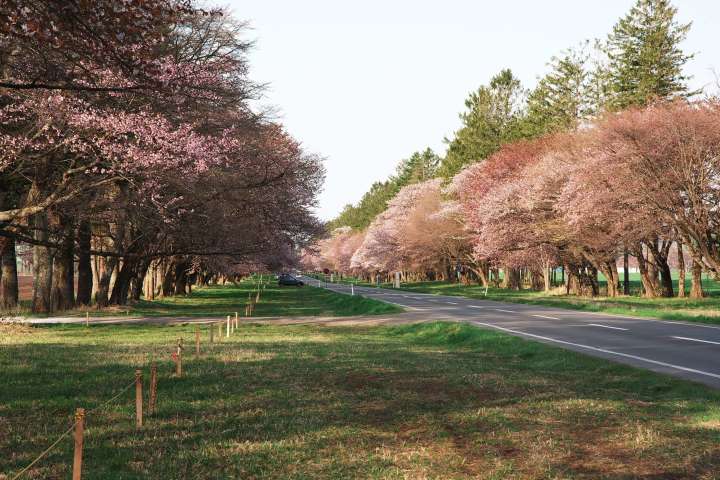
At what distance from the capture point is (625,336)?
1934 cm

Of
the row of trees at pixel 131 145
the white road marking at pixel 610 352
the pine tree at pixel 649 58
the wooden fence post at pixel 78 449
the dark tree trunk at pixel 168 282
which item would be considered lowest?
the white road marking at pixel 610 352

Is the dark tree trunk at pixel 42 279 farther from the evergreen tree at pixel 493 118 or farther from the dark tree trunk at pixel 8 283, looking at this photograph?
the evergreen tree at pixel 493 118

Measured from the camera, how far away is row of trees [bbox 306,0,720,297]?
1303 inches

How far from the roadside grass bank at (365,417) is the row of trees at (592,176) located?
20588mm

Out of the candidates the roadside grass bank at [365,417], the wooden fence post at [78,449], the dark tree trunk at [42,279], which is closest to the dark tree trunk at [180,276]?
the dark tree trunk at [42,279]

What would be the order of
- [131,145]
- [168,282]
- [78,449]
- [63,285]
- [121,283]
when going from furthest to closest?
1. [168,282]
2. [121,283]
3. [63,285]
4. [131,145]
5. [78,449]

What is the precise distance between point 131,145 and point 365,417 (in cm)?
1222

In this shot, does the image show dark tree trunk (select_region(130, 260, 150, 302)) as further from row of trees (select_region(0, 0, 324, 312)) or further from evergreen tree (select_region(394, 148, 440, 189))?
evergreen tree (select_region(394, 148, 440, 189))

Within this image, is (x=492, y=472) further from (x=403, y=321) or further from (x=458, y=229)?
(x=458, y=229)

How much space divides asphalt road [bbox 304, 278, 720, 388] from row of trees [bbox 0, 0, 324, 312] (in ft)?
32.3

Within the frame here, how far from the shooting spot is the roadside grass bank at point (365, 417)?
23.7 feet

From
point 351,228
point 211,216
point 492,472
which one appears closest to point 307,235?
point 211,216

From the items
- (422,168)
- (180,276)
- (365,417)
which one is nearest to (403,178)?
(422,168)

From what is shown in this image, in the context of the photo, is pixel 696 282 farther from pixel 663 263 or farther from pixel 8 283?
pixel 8 283
